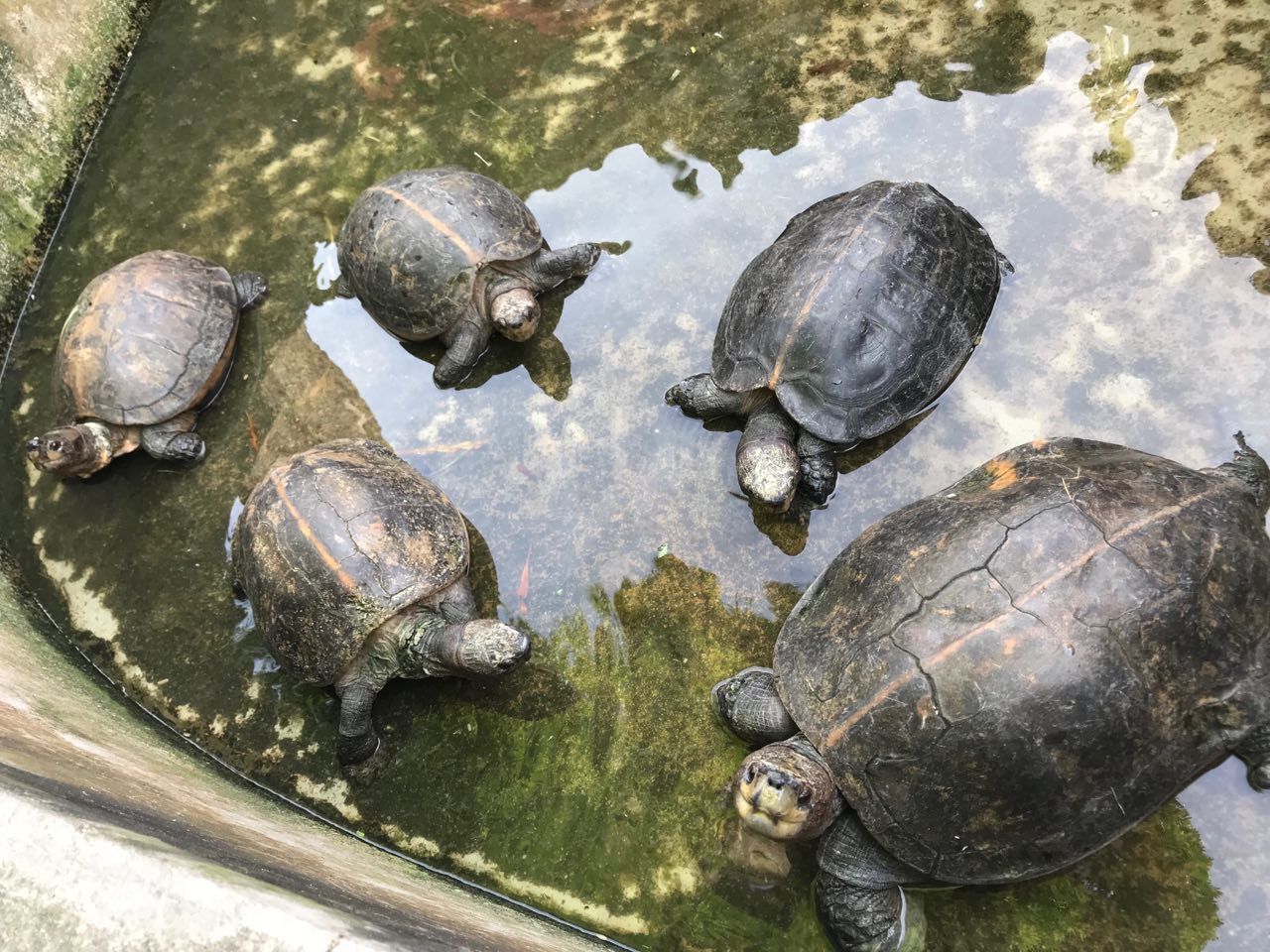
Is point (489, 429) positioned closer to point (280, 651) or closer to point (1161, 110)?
point (280, 651)

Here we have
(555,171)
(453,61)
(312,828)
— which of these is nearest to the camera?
(312,828)

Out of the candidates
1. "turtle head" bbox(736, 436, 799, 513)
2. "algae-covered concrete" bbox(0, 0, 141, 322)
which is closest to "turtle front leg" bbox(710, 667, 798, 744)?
"turtle head" bbox(736, 436, 799, 513)

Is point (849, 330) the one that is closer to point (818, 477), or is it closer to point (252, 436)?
point (818, 477)

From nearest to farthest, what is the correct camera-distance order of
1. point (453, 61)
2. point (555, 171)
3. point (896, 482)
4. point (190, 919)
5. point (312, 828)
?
point (190, 919), point (312, 828), point (896, 482), point (555, 171), point (453, 61)

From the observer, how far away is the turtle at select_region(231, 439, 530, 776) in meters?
3.66

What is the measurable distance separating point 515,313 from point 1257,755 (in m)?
3.99

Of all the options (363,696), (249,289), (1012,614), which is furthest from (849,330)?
(249,289)

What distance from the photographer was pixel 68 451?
4.37 metres

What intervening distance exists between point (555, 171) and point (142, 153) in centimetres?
311

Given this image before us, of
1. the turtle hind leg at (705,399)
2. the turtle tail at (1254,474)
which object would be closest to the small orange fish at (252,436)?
the turtle hind leg at (705,399)

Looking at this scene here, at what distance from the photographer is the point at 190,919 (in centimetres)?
210

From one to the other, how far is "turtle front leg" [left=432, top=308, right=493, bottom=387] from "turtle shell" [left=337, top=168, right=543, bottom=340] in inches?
2.4

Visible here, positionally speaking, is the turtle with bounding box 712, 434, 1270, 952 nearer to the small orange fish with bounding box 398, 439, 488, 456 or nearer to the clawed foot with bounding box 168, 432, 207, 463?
the small orange fish with bounding box 398, 439, 488, 456

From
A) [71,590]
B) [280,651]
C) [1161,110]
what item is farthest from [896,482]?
[71,590]
